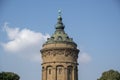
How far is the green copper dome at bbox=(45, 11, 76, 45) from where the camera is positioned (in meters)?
110

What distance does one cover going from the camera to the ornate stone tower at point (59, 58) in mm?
108062

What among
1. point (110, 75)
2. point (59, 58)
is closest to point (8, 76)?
point (59, 58)

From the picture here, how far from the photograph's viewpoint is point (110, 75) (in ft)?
317

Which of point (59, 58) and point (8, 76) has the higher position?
point (59, 58)

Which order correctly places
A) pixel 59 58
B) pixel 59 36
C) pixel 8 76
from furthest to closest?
pixel 59 36 < pixel 59 58 < pixel 8 76

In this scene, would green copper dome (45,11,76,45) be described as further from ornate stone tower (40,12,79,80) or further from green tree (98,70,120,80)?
green tree (98,70,120,80)

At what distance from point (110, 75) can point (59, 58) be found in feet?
49.5

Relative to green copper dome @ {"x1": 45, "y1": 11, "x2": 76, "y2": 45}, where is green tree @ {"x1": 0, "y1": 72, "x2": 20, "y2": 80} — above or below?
below

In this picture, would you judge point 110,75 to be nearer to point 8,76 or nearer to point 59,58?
point 59,58

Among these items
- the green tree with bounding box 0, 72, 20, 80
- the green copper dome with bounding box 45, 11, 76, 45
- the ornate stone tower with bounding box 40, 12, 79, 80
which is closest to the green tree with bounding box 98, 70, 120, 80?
the ornate stone tower with bounding box 40, 12, 79, 80

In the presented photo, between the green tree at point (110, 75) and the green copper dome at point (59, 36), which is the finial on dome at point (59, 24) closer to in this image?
the green copper dome at point (59, 36)

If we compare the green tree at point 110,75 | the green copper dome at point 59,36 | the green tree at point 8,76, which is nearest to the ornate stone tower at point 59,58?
the green copper dome at point 59,36

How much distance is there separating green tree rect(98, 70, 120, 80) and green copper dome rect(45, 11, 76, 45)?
14.7m

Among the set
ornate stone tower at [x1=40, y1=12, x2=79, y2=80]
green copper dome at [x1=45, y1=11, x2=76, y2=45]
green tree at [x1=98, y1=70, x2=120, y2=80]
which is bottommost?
green tree at [x1=98, y1=70, x2=120, y2=80]
